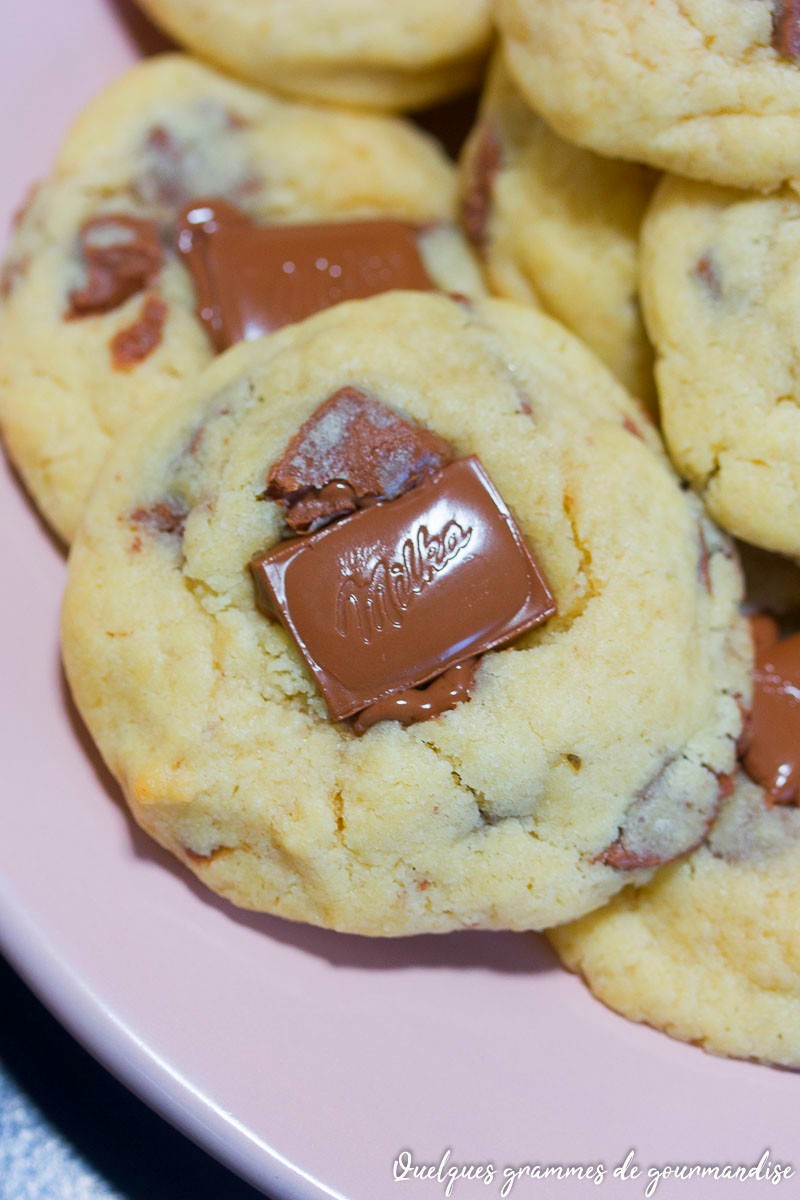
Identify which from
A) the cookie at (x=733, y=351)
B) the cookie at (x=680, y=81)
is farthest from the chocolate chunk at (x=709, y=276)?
the cookie at (x=680, y=81)

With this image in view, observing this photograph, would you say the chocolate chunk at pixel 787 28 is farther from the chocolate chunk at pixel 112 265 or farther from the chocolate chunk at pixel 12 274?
the chocolate chunk at pixel 12 274

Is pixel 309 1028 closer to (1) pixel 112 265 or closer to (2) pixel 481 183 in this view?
(1) pixel 112 265

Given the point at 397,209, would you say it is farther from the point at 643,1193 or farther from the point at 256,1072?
the point at 643,1193

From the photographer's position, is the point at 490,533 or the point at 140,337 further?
the point at 140,337

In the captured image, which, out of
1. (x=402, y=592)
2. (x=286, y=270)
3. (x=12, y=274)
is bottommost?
(x=402, y=592)

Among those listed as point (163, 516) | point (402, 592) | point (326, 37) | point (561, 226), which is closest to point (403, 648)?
point (402, 592)

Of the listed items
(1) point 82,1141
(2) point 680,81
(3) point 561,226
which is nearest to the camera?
(2) point 680,81
